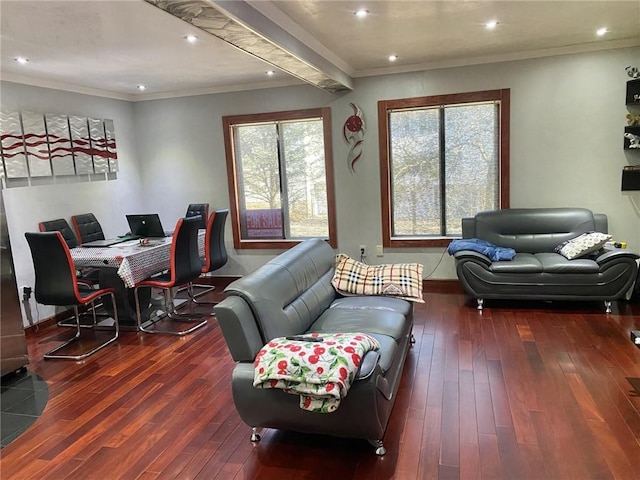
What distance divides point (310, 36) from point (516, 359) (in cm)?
297

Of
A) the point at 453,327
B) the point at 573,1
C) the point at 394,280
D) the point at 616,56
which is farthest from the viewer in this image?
the point at 616,56

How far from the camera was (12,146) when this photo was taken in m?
4.48

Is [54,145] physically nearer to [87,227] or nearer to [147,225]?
[87,227]

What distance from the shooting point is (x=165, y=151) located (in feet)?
20.5

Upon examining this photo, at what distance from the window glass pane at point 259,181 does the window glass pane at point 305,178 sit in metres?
0.15

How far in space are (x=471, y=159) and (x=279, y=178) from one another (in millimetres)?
2343

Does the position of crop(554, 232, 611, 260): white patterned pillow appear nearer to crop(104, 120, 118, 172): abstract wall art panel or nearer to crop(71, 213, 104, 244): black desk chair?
crop(71, 213, 104, 244): black desk chair

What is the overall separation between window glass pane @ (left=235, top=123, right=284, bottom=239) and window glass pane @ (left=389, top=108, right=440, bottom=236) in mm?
1493

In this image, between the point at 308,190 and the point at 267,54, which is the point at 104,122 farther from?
the point at 267,54

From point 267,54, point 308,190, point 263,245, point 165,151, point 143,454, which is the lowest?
point 143,454

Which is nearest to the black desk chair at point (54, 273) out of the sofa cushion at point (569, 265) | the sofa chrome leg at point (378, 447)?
the sofa chrome leg at point (378, 447)

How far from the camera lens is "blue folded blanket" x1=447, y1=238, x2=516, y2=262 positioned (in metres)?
4.59

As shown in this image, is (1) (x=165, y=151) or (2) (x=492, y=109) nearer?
(2) (x=492, y=109)

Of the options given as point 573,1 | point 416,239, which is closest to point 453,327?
point 416,239
